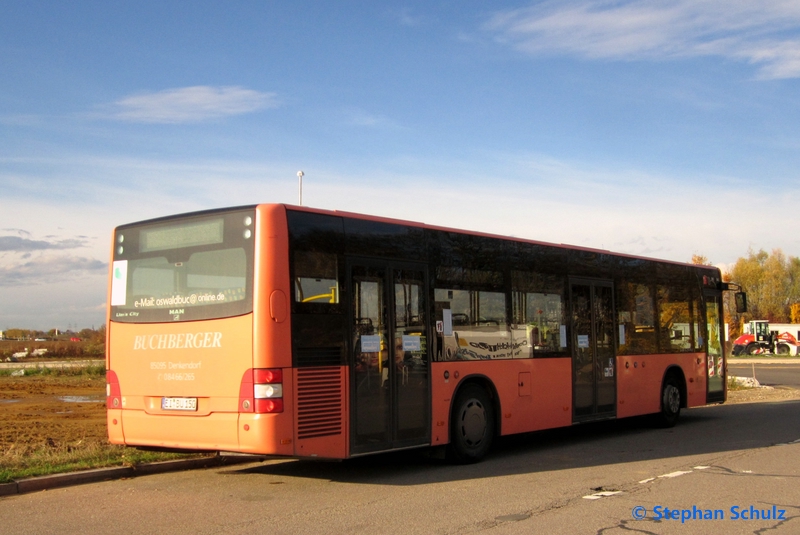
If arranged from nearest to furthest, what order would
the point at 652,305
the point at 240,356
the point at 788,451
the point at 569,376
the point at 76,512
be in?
the point at 76,512 < the point at 240,356 < the point at 788,451 < the point at 569,376 < the point at 652,305

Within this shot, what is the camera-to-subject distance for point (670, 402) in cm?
1574

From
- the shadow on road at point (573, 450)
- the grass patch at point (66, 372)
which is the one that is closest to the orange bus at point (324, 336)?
the shadow on road at point (573, 450)

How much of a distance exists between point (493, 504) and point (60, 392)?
21.4m

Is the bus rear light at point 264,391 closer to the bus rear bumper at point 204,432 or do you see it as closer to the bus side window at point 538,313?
the bus rear bumper at point 204,432

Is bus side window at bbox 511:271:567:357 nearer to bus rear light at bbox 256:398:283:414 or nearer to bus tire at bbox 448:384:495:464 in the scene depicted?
bus tire at bbox 448:384:495:464

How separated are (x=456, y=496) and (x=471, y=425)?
2495 mm

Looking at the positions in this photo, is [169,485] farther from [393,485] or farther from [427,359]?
[427,359]

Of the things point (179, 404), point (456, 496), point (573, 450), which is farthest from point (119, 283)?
point (573, 450)

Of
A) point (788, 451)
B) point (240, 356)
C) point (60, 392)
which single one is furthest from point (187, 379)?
point (60, 392)

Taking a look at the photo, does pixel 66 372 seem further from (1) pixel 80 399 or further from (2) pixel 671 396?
(2) pixel 671 396

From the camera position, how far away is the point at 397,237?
10.1 meters

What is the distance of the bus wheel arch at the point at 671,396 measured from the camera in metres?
15.6

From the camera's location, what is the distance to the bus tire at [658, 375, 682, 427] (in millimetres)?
15562

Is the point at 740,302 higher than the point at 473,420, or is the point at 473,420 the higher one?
the point at 740,302
